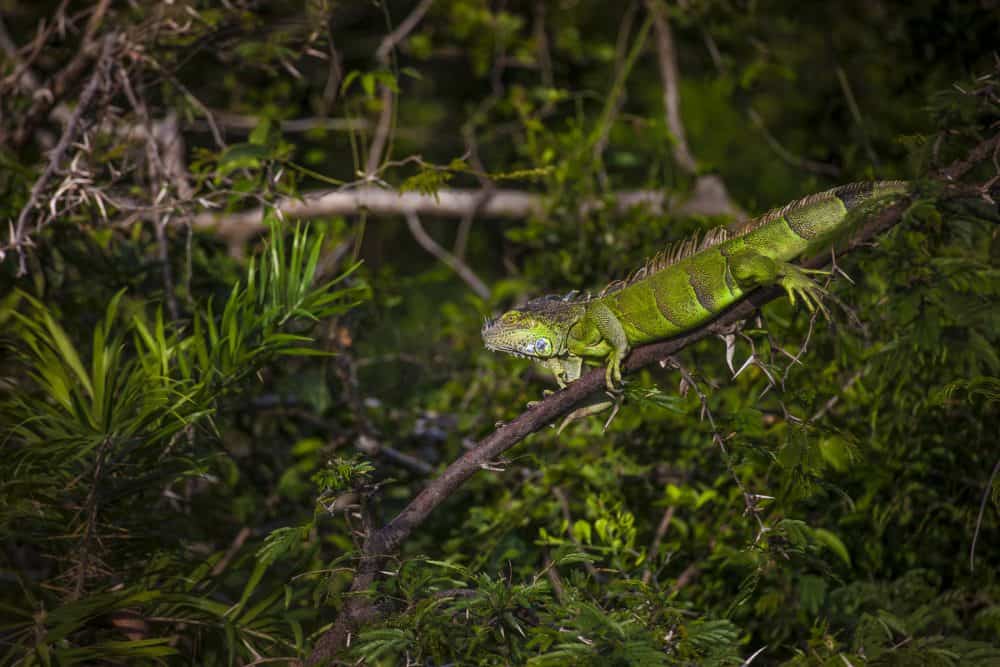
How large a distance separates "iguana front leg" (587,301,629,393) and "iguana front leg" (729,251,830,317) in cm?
39

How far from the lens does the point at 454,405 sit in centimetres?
449

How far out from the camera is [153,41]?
379 cm

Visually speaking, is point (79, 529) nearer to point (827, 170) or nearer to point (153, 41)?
point (153, 41)

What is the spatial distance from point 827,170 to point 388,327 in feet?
8.15

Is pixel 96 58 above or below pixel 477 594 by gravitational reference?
above

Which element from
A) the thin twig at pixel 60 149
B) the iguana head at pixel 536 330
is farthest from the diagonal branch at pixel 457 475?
the thin twig at pixel 60 149

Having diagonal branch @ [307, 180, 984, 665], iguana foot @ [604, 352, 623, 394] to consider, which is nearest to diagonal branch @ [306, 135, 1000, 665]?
diagonal branch @ [307, 180, 984, 665]

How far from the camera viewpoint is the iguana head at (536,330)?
9.50 feet

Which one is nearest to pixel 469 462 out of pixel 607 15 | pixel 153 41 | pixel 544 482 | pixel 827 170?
pixel 544 482

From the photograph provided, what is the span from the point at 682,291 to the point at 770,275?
26 cm

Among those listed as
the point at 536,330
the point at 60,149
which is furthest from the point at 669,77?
the point at 60,149

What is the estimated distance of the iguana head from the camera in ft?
9.50

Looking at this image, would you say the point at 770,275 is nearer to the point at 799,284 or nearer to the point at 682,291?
the point at 799,284

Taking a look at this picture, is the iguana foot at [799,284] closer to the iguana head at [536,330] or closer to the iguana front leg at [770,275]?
the iguana front leg at [770,275]
